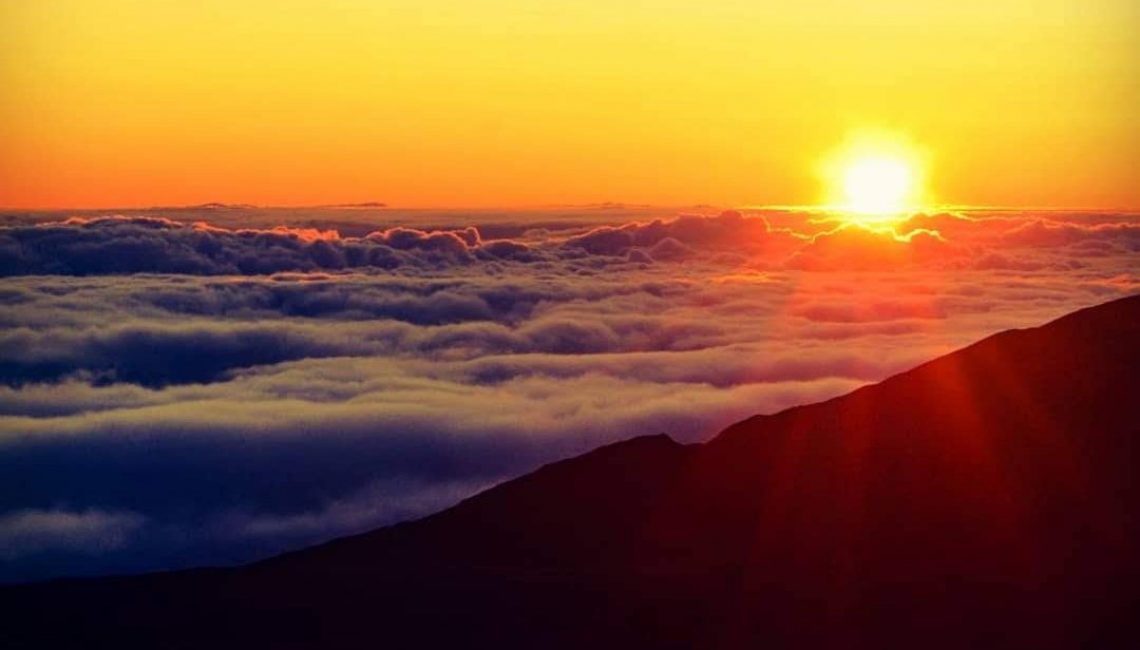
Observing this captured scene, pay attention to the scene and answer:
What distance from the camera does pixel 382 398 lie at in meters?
83.2

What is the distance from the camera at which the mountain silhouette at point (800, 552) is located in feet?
95.9

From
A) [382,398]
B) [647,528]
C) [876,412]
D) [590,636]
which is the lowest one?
[590,636]

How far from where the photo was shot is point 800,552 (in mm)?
33219

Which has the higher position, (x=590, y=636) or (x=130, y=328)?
(x=130, y=328)

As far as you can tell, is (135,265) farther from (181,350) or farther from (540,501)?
(540,501)

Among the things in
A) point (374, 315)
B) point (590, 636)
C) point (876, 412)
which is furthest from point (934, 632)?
point (374, 315)

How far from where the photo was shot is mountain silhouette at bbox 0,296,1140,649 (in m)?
29.2

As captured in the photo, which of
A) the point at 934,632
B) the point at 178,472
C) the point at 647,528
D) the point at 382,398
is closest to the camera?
the point at 934,632

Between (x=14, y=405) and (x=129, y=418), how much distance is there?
10.3 m

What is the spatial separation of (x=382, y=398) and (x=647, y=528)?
4546 cm

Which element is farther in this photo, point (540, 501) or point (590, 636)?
point (540, 501)

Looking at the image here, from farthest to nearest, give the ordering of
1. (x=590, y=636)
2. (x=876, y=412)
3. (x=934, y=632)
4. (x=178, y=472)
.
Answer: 1. (x=178, y=472)
2. (x=876, y=412)
3. (x=590, y=636)
4. (x=934, y=632)

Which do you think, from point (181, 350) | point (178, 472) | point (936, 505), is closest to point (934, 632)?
point (936, 505)

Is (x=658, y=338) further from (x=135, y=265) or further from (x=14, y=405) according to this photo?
(x=135, y=265)
